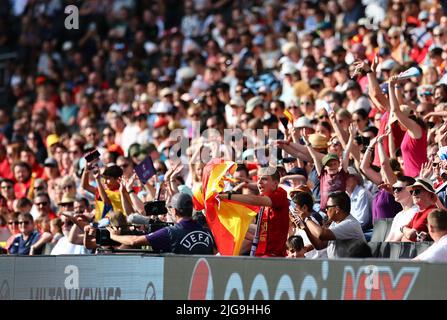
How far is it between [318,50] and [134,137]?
324 cm

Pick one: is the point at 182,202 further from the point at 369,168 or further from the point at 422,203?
the point at 369,168

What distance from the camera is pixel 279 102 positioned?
1708 centimetres

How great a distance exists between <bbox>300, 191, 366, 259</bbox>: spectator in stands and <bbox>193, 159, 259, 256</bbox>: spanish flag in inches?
48.9

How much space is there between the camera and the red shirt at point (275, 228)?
38.9 feet

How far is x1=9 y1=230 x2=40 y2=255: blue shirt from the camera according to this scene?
1584cm

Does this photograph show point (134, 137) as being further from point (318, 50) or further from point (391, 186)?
point (391, 186)

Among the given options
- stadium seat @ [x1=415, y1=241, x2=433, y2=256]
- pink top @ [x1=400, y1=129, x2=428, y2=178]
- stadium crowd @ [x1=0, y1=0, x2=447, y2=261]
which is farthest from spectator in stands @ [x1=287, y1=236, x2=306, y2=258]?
pink top @ [x1=400, y1=129, x2=428, y2=178]

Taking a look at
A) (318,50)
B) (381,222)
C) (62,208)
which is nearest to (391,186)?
(381,222)

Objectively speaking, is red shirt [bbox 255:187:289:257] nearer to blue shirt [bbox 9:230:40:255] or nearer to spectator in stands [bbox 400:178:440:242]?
spectator in stands [bbox 400:178:440:242]

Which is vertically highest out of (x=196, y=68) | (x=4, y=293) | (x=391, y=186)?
(x=196, y=68)

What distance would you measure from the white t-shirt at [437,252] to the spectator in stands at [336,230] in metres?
1.28

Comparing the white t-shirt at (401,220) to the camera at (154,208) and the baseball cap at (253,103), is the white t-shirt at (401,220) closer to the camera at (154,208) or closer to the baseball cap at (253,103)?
the camera at (154,208)

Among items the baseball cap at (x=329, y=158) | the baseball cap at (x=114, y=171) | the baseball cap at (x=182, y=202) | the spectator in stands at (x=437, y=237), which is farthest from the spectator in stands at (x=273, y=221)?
the baseball cap at (x=114, y=171)
